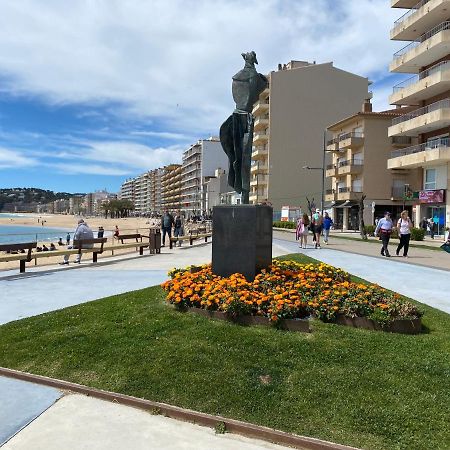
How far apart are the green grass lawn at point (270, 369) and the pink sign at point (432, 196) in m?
32.7

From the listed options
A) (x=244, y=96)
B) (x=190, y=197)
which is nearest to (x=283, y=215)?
(x=244, y=96)

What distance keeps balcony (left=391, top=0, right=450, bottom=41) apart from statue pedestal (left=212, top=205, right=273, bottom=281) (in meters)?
33.3

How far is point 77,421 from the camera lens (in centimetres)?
405

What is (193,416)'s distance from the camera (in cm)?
413

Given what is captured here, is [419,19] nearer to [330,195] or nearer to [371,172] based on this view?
[371,172]

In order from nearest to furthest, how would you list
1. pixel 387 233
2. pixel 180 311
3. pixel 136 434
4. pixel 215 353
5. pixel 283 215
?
pixel 136 434
pixel 215 353
pixel 180 311
pixel 387 233
pixel 283 215

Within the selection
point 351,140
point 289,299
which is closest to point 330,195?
point 351,140

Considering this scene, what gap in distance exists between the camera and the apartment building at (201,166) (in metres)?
126

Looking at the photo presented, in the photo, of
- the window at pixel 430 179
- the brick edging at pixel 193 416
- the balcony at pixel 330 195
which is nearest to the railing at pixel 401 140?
the balcony at pixel 330 195

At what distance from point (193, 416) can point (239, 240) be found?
12.8ft

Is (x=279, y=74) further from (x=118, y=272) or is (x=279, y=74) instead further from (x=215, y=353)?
(x=215, y=353)

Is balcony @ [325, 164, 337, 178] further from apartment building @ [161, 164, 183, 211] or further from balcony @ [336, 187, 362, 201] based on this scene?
apartment building @ [161, 164, 183, 211]

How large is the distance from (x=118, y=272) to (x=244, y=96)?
641 cm

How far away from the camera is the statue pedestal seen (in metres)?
7.67
